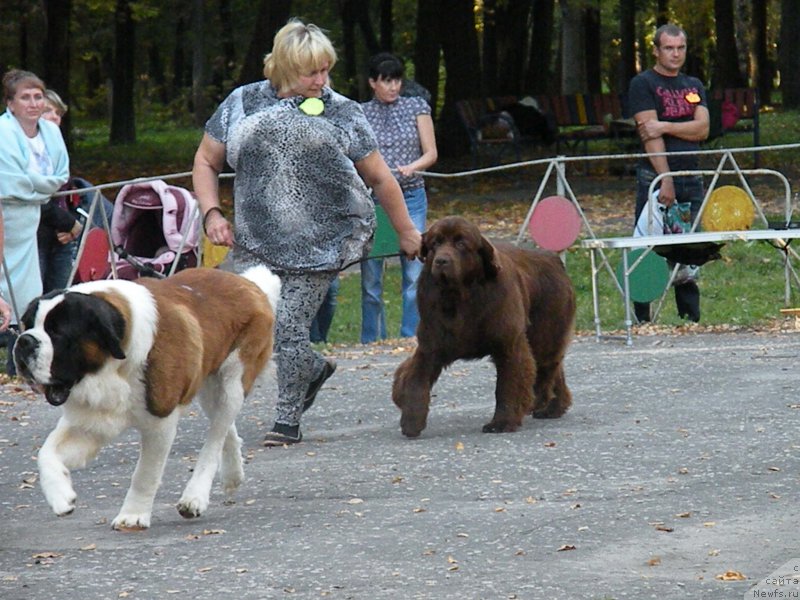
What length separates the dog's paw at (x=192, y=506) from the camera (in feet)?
→ 21.1

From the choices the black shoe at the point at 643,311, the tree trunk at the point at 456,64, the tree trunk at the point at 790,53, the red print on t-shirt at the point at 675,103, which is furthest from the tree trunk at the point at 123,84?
the red print on t-shirt at the point at 675,103

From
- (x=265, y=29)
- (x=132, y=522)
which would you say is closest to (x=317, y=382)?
(x=132, y=522)

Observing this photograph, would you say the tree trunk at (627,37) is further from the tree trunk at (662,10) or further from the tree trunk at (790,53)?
the tree trunk at (790,53)

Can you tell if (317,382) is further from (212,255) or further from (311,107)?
(212,255)

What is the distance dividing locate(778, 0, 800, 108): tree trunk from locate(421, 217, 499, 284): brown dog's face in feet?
104

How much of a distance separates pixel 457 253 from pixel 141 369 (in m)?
2.37

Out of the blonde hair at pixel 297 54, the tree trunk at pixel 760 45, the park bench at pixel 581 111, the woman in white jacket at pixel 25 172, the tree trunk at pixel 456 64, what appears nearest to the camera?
the blonde hair at pixel 297 54

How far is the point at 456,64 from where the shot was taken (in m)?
31.6

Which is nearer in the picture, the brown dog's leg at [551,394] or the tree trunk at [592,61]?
the brown dog's leg at [551,394]

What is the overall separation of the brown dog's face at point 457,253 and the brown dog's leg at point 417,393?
1.70 feet

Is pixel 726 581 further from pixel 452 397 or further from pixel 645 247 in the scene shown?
pixel 645 247

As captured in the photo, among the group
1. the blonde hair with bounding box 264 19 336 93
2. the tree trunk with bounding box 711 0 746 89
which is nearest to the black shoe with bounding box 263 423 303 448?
the blonde hair with bounding box 264 19 336 93

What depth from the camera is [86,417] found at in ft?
19.9

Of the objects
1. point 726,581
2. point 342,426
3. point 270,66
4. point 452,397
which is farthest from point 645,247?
point 726,581
